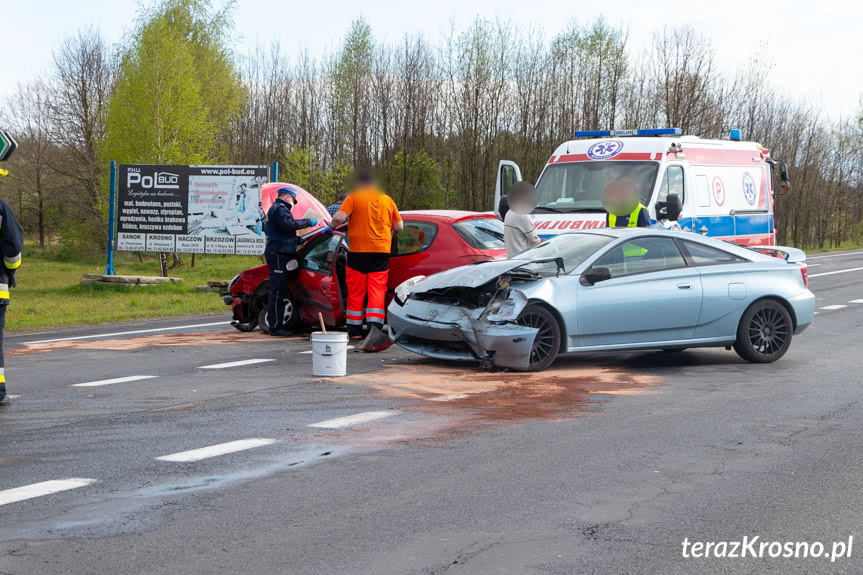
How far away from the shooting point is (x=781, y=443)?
6.75 m

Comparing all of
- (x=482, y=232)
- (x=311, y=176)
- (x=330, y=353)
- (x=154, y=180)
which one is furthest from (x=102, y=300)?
(x=311, y=176)

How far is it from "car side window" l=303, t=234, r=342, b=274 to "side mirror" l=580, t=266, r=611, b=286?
359 centimetres

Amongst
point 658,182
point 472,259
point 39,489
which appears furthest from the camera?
point 658,182

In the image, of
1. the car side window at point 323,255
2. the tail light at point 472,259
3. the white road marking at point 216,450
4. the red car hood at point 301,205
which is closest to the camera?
the white road marking at point 216,450

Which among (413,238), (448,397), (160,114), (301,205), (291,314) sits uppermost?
(160,114)

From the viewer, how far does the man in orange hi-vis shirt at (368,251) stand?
Result: 1158 centimetres

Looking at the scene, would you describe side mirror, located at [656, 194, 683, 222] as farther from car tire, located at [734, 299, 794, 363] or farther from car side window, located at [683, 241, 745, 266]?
car tire, located at [734, 299, 794, 363]

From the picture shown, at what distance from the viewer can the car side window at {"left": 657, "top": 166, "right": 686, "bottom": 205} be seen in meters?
14.8

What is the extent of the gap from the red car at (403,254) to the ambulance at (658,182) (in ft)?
7.26

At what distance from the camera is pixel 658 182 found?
14.7 metres

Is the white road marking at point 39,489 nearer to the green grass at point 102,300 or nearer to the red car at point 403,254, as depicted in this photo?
the red car at point 403,254

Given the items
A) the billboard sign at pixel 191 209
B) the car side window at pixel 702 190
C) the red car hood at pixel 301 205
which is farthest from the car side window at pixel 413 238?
the billboard sign at pixel 191 209

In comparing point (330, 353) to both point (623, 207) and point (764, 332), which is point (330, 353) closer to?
point (764, 332)

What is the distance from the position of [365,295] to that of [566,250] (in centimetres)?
256
